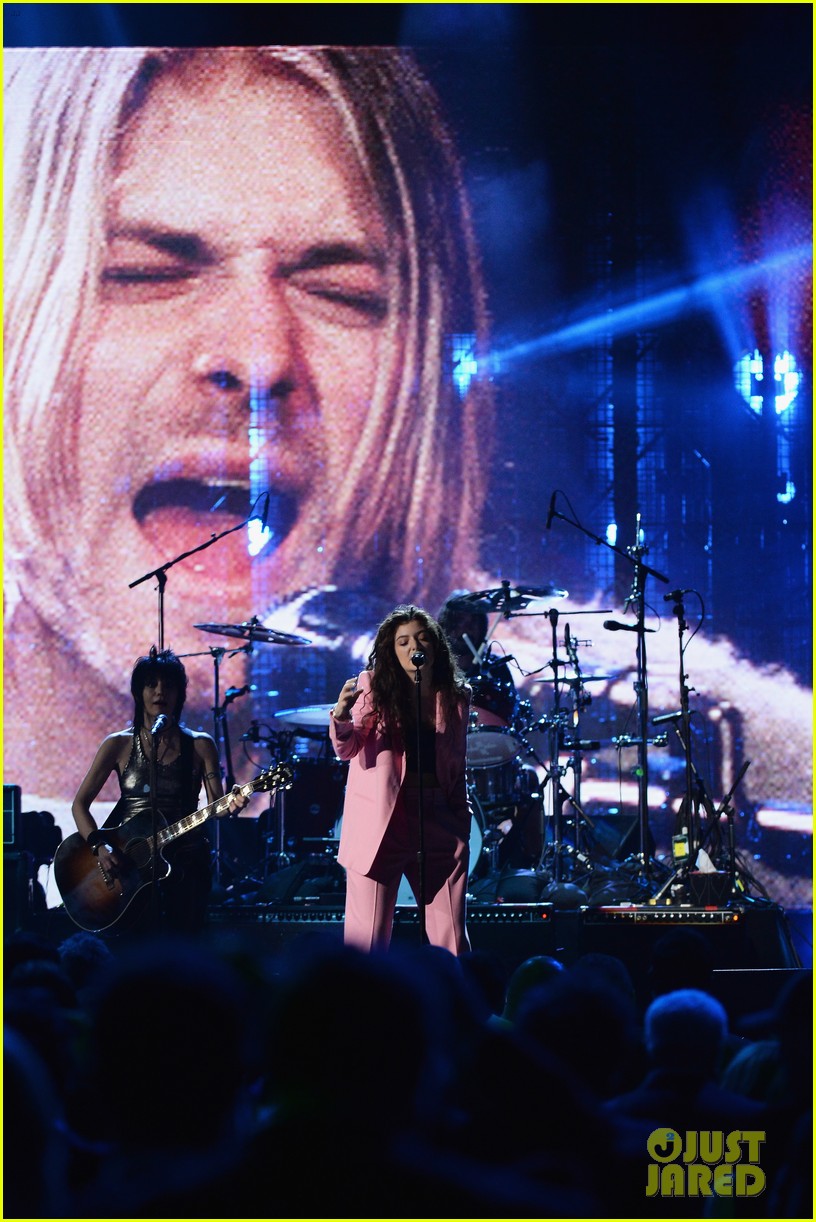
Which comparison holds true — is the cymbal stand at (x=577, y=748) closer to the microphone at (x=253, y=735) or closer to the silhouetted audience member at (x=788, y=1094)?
the microphone at (x=253, y=735)

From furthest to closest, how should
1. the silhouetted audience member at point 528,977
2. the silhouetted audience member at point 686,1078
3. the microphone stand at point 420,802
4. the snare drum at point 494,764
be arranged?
1. the snare drum at point 494,764
2. the microphone stand at point 420,802
3. the silhouetted audience member at point 528,977
4. the silhouetted audience member at point 686,1078

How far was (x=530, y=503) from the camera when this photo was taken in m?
11.4

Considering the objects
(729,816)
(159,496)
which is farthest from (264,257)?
(729,816)

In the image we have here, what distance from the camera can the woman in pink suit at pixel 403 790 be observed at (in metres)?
5.70

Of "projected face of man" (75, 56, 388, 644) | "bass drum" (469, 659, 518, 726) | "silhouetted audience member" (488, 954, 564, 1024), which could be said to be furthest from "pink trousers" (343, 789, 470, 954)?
"projected face of man" (75, 56, 388, 644)

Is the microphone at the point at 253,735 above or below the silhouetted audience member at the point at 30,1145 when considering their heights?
above

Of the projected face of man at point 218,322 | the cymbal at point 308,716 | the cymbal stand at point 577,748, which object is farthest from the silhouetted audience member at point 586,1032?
the projected face of man at point 218,322

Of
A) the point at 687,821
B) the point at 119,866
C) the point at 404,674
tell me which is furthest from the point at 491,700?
the point at 404,674

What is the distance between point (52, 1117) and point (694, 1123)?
1317 mm

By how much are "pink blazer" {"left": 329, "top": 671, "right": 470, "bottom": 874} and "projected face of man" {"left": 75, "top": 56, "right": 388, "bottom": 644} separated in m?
5.77

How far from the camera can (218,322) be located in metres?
11.5

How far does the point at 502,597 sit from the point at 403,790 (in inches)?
162

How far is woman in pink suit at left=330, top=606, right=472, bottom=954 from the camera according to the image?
224 inches

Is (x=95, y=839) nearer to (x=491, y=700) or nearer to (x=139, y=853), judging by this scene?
(x=139, y=853)
